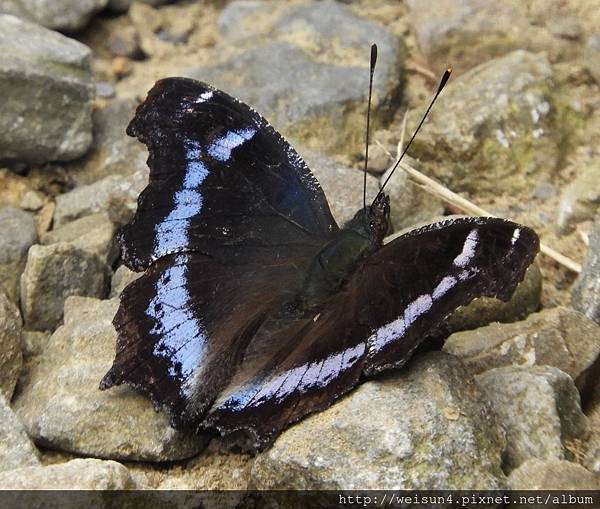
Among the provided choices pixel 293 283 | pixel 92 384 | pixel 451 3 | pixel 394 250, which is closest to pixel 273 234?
pixel 293 283

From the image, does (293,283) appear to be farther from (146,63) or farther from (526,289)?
(146,63)

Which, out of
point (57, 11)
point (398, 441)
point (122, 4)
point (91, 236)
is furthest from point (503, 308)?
point (122, 4)

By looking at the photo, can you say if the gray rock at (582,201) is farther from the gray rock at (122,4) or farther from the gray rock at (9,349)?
the gray rock at (122,4)

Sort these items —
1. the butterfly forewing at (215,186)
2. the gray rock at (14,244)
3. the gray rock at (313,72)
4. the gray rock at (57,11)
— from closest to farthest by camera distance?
1. the butterfly forewing at (215,186)
2. the gray rock at (14,244)
3. the gray rock at (313,72)
4. the gray rock at (57,11)

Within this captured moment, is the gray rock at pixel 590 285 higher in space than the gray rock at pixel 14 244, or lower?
higher

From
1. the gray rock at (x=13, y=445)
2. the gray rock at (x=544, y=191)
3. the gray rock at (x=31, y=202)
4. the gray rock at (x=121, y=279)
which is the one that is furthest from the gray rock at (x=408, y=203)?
the gray rock at (x=13, y=445)

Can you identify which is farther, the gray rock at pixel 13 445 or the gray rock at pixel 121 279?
the gray rock at pixel 121 279

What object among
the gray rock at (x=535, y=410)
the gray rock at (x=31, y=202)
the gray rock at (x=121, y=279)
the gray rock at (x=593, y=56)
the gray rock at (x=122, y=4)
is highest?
the gray rock at (x=593, y=56)
